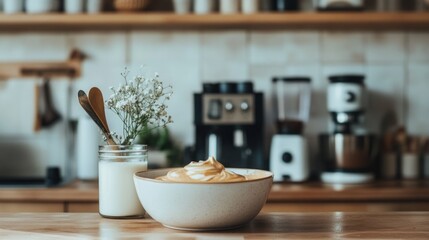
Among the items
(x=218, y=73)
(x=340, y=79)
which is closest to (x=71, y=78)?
(x=218, y=73)

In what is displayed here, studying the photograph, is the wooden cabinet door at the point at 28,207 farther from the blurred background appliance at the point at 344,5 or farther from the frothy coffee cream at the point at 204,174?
the blurred background appliance at the point at 344,5

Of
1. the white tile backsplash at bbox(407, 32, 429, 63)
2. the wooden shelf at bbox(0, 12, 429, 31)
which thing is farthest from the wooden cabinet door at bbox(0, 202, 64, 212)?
the white tile backsplash at bbox(407, 32, 429, 63)

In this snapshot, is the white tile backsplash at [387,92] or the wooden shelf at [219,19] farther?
the white tile backsplash at [387,92]

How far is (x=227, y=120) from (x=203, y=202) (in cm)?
147

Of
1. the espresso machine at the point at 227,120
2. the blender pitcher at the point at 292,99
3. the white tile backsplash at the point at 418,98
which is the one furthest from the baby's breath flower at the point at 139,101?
the white tile backsplash at the point at 418,98

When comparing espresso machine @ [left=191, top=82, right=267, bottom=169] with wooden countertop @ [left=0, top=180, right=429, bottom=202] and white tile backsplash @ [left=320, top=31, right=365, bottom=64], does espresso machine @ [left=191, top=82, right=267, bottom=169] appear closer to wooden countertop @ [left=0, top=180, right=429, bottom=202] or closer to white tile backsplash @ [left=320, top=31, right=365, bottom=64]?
wooden countertop @ [left=0, top=180, right=429, bottom=202]

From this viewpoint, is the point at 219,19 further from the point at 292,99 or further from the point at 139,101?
the point at 139,101

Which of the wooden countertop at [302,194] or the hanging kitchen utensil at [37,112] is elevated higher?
the hanging kitchen utensil at [37,112]

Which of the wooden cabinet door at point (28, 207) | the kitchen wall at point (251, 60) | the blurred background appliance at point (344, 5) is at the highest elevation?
the blurred background appliance at point (344, 5)

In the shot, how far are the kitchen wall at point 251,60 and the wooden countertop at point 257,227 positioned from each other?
62.0 inches

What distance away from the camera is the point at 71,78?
3035 mm

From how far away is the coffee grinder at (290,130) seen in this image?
8.79 feet

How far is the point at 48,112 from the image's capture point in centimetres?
301

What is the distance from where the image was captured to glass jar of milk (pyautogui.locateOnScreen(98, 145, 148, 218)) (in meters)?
1.39
